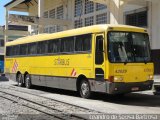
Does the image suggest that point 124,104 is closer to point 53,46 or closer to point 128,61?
point 128,61

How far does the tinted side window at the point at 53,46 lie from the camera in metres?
20.2

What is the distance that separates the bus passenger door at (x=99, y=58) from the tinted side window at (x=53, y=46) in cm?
385

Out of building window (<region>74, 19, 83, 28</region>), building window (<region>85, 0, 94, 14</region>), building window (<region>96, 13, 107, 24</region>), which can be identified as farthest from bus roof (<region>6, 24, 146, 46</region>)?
building window (<region>74, 19, 83, 28</region>)

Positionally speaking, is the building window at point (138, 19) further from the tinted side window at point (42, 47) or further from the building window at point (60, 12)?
the building window at point (60, 12)

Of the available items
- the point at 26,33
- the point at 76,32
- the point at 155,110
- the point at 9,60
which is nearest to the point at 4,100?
the point at 76,32

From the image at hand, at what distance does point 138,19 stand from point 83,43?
11.9 metres

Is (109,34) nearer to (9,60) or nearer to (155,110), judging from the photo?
(155,110)

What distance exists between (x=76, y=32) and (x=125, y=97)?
358 cm

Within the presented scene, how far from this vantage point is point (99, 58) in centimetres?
1636

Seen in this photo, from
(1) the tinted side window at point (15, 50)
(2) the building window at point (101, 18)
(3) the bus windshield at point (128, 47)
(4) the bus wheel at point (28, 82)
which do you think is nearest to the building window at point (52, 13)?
(2) the building window at point (101, 18)

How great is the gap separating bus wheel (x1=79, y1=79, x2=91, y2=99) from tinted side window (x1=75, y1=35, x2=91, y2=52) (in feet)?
4.52

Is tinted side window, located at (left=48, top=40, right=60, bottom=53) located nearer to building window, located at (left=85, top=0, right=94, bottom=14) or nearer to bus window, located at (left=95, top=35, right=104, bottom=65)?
bus window, located at (left=95, top=35, right=104, bottom=65)

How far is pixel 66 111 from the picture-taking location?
13445mm

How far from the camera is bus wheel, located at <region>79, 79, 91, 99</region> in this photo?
56.8ft
